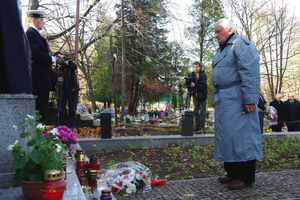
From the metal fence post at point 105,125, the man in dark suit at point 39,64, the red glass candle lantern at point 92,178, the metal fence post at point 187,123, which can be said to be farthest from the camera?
the metal fence post at point 187,123

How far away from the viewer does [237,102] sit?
11.5 ft

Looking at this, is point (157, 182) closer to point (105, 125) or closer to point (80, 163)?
point (80, 163)

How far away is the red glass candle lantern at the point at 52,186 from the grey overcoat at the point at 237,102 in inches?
89.7

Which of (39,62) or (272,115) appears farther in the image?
(272,115)

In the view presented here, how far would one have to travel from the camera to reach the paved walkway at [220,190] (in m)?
3.34

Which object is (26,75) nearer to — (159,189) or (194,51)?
(159,189)

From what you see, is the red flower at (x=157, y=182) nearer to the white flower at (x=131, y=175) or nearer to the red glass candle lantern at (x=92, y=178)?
the white flower at (x=131, y=175)

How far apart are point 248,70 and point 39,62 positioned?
3102 millimetres

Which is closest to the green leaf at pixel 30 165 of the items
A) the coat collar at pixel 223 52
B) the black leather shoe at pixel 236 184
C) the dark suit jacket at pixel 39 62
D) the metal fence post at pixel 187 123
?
the dark suit jacket at pixel 39 62

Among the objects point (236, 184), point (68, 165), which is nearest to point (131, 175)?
point (68, 165)

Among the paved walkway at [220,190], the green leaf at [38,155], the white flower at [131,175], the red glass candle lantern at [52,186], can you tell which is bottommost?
the paved walkway at [220,190]

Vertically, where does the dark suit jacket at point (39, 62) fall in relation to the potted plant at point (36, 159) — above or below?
above

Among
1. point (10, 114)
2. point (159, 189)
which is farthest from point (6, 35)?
point (159, 189)

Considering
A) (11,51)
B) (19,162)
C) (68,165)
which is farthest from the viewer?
(68,165)
